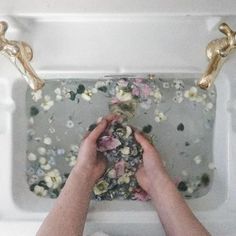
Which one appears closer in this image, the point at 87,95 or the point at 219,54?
the point at 219,54

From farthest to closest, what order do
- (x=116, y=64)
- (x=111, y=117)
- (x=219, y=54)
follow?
(x=111, y=117) < (x=116, y=64) < (x=219, y=54)

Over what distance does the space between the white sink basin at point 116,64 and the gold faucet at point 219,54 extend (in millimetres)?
87

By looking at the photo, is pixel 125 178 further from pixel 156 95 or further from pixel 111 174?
pixel 156 95

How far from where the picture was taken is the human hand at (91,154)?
1.22 metres

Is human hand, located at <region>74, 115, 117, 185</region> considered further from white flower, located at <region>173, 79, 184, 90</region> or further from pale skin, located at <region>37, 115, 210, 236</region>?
white flower, located at <region>173, 79, 184, 90</region>

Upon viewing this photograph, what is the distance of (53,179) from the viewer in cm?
129

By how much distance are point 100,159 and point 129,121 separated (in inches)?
5.2

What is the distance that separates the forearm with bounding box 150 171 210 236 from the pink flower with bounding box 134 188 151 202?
0.03m

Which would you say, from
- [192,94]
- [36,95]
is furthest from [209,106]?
[36,95]

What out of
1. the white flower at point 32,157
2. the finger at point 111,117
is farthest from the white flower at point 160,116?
the white flower at point 32,157

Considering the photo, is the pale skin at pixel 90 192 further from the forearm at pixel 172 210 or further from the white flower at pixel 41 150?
the white flower at pixel 41 150

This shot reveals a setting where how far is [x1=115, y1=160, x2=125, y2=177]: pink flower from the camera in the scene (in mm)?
1273

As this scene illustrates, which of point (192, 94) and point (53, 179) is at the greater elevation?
point (192, 94)

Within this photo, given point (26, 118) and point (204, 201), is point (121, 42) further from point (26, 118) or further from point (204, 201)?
point (204, 201)
